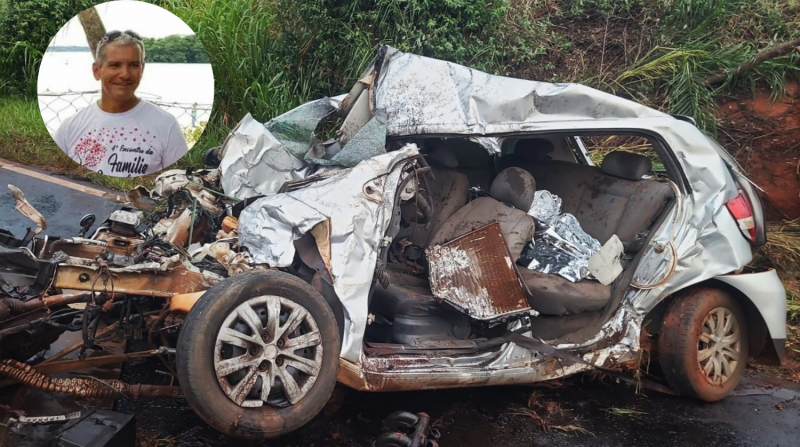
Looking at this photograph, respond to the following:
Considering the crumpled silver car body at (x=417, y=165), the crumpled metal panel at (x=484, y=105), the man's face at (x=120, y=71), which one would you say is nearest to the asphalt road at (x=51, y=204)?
the man's face at (x=120, y=71)

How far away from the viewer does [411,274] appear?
404cm

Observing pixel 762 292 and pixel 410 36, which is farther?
pixel 410 36

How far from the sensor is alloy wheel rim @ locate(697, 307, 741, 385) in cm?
412

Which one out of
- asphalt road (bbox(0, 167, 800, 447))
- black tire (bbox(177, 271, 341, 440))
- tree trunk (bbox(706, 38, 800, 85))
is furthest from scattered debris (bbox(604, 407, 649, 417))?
tree trunk (bbox(706, 38, 800, 85))

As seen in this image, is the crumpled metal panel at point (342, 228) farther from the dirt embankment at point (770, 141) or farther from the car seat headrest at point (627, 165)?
the dirt embankment at point (770, 141)

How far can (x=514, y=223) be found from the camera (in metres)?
3.91

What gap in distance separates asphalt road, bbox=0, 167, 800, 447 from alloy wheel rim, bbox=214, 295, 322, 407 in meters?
0.56

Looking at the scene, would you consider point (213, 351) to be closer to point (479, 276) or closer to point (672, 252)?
point (479, 276)

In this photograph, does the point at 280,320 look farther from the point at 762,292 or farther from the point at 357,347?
the point at 762,292

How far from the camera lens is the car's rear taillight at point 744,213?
4.03 metres

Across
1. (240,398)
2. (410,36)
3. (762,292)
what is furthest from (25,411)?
(410,36)

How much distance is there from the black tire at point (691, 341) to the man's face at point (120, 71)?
4333 millimetres

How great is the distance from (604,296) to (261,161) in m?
2.23

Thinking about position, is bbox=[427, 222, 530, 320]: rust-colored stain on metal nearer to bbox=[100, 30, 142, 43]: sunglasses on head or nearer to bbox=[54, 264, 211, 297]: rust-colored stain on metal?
bbox=[54, 264, 211, 297]: rust-colored stain on metal
